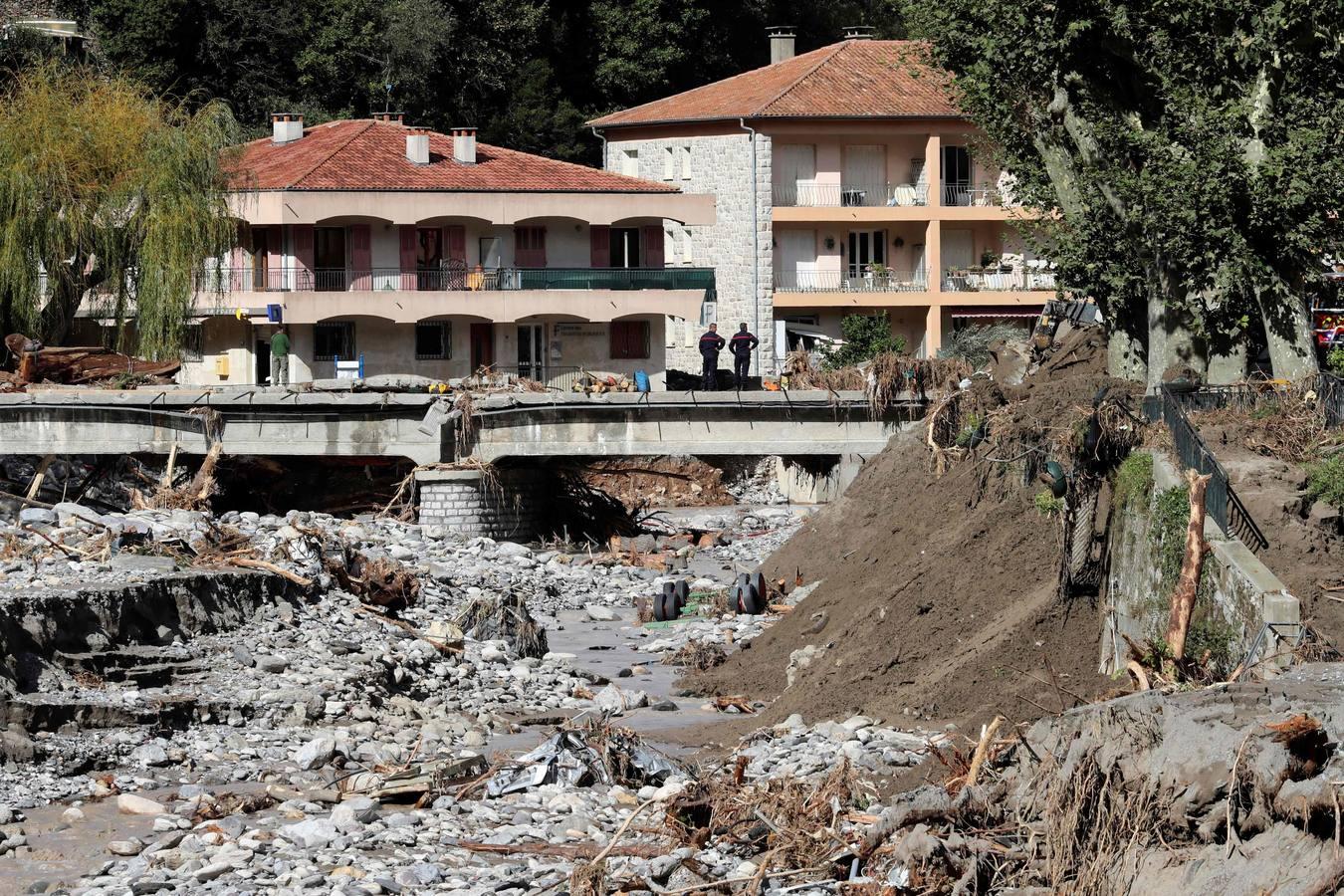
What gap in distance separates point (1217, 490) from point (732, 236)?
3971 centimetres

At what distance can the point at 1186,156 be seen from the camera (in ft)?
83.4

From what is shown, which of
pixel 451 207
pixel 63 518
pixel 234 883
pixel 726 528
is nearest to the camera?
pixel 234 883

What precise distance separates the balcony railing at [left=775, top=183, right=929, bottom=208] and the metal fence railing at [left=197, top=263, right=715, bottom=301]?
6.23 meters

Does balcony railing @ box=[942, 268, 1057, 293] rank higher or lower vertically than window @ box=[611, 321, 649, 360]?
higher

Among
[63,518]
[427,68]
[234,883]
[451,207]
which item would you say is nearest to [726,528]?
→ [451,207]

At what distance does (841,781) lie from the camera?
15109mm

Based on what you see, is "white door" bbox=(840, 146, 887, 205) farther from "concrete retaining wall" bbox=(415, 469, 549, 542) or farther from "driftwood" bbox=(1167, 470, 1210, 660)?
"driftwood" bbox=(1167, 470, 1210, 660)

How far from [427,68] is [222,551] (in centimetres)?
3665

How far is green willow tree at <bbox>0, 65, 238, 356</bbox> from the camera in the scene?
4156 cm

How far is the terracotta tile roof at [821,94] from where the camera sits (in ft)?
181

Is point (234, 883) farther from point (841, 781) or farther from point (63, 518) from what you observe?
point (63, 518)

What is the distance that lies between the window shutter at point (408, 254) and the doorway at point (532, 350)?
10.1 ft

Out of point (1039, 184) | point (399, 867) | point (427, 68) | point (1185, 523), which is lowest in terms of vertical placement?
point (399, 867)

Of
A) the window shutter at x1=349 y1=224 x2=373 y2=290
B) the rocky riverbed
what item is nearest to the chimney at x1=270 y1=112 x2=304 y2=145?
the window shutter at x1=349 y1=224 x2=373 y2=290
